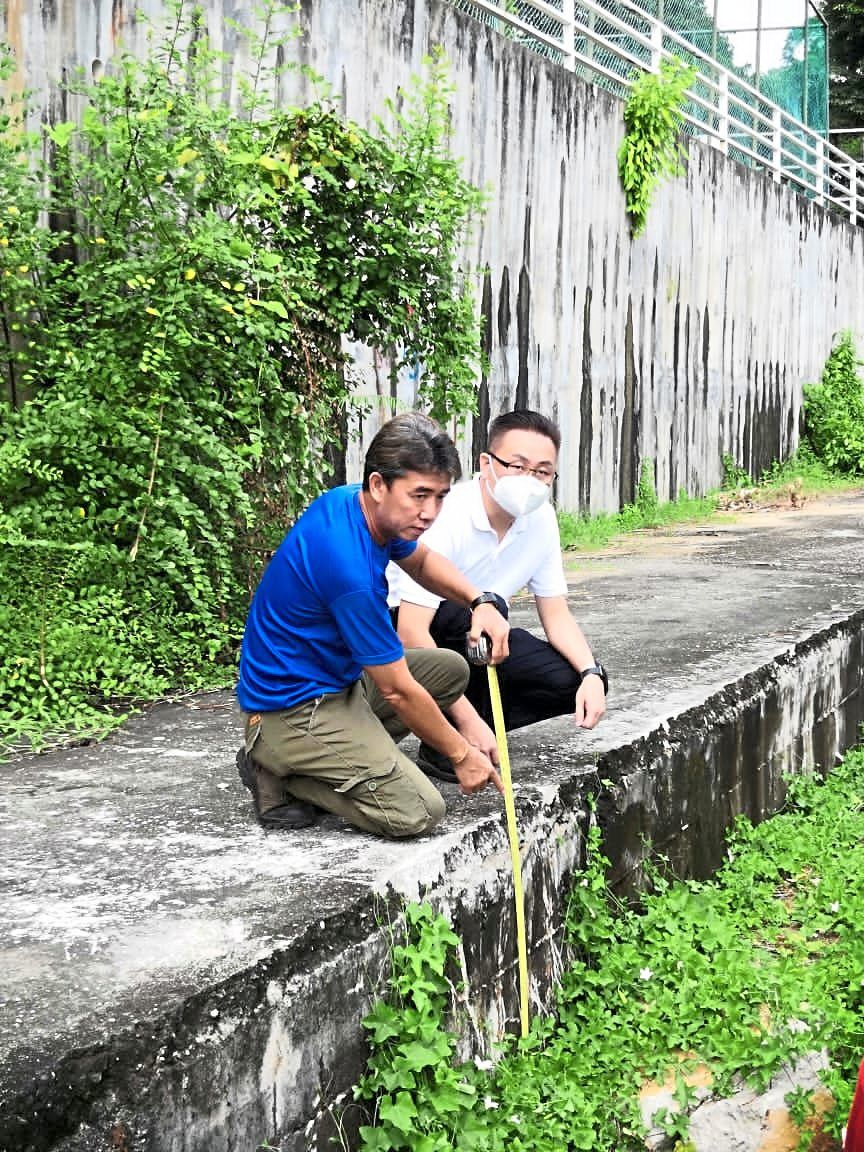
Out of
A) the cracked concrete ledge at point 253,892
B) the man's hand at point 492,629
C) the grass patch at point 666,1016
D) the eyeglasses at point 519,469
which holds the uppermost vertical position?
the eyeglasses at point 519,469

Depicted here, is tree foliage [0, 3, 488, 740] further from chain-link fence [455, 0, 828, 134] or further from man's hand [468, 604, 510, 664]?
chain-link fence [455, 0, 828, 134]

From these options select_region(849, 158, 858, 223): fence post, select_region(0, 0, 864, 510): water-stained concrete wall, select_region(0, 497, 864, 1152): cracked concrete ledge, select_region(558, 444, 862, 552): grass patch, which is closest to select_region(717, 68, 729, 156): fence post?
select_region(0, 0, 864, 510): water-stained concrete wall

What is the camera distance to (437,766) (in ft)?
12.5

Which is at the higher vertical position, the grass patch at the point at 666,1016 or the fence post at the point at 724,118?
the fence post at the point at 724,118

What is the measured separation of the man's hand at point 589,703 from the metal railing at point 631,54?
5825 mm

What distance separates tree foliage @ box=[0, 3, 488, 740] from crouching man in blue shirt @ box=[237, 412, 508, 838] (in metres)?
1.23

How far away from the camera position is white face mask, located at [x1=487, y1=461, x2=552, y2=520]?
3.80 metres

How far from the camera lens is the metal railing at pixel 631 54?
9736mm

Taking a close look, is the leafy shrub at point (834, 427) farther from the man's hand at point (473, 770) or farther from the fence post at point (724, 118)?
the man's hand at point (473, 770)

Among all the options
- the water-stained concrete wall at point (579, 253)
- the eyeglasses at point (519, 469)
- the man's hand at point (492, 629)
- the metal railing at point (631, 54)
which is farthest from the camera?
the metal railing at point (631, 54)

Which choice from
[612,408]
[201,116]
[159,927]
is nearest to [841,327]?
[612,408]

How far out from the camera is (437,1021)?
285 cm

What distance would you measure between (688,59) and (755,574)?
9145mm

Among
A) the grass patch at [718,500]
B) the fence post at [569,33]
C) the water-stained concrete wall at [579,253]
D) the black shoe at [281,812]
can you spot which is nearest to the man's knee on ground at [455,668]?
the black shoe at [281,812]
